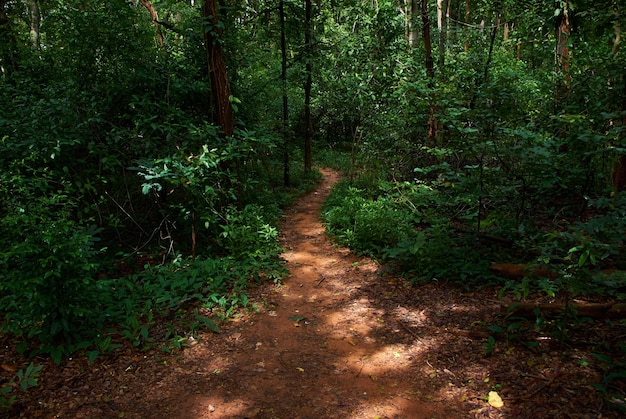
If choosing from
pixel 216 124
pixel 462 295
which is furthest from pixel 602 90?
pixel 216 124

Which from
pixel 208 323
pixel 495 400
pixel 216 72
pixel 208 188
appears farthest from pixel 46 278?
pixel 216 72

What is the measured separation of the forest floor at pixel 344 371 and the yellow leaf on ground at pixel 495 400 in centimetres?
4

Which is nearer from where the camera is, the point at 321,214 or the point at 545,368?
the point at 545,368

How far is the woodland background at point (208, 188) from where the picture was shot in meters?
3.82

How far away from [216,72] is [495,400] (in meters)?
6.28

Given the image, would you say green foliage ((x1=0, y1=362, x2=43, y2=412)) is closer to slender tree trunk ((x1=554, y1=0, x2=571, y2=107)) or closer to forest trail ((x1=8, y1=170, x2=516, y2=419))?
forest trail ((x1=8, y1=170, x2=516, y2=419))

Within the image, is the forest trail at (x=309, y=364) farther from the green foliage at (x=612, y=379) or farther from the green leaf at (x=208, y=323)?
the green foliage at (x=612, y=379)

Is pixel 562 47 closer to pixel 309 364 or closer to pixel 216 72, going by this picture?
pixel 216 72

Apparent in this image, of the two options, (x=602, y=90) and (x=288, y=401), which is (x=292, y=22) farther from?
(x=288, y=401)

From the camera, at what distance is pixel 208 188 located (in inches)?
231

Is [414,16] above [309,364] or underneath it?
above

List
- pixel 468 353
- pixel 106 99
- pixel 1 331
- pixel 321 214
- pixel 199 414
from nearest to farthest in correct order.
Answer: pixel 199 414, pixel 468 353, pixel 1 331, pixel 106 99, pixel 321 214

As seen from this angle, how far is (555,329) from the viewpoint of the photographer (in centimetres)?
384

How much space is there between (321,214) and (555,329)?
20.7ft
